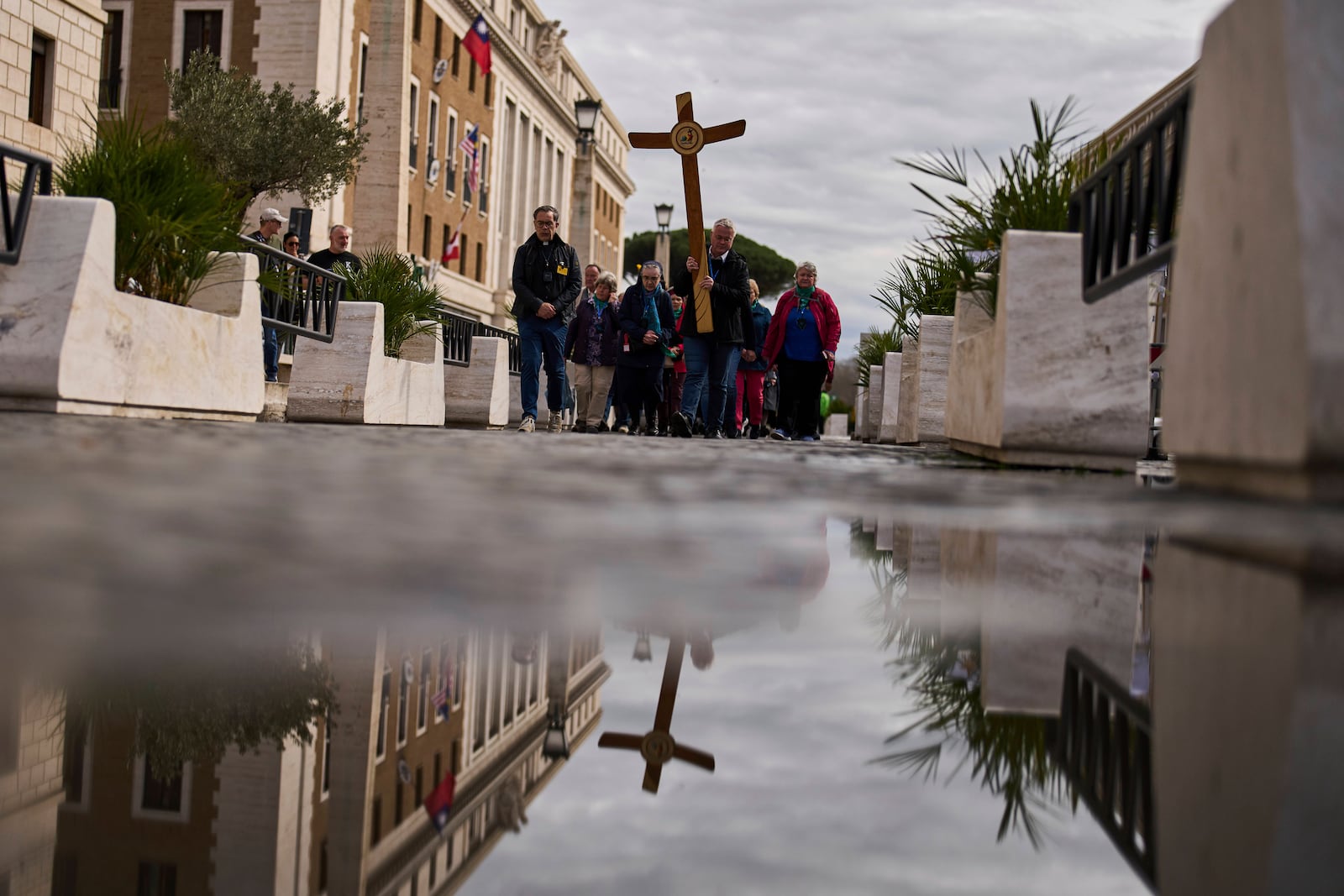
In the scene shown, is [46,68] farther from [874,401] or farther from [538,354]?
[538,354]

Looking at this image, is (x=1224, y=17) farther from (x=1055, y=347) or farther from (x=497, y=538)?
(x=1055, y=347)

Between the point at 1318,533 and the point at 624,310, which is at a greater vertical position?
the point at 624,310

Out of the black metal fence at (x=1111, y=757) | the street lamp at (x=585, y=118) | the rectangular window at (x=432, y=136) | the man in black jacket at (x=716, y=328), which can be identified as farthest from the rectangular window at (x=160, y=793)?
the rectangular window at (x=432, y=136)

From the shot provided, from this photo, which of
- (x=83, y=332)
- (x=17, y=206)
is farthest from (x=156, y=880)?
(x=17, y=206)

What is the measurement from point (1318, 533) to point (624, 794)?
2.34 meters

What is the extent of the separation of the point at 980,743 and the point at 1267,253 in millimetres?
2408

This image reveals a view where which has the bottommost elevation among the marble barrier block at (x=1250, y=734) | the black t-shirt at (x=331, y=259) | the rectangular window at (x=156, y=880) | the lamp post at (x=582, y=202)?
the rectangular window at (x=156, y=880)

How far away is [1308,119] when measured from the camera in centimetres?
345

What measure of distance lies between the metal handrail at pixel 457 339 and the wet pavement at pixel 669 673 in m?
14.5

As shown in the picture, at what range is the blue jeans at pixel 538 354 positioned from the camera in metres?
14.3

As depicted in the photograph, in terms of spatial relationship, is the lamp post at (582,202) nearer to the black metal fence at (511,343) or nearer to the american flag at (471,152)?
the american flag at (471,152)

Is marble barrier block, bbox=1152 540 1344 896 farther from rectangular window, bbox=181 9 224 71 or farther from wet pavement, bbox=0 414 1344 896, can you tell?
rectangular window, bbox=181 9 224 71

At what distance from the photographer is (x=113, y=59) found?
40594mm

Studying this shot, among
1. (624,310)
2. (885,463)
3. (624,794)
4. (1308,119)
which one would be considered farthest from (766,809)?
(624,310)
